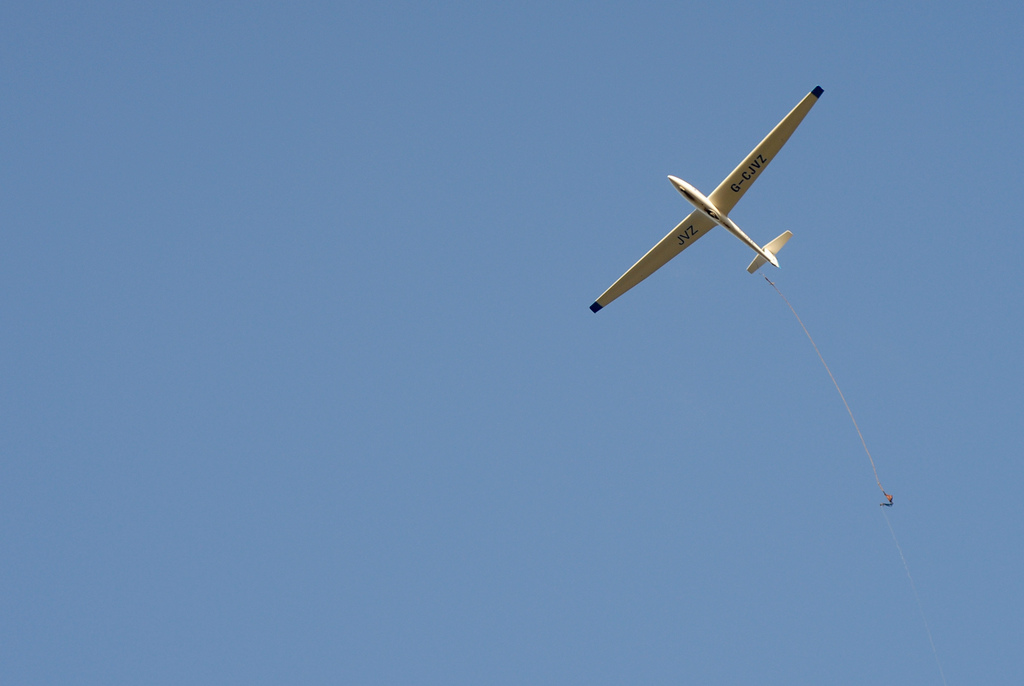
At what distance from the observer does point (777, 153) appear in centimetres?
3516

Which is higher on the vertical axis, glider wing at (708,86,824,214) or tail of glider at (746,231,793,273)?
glider wing at (708,86,824,214)

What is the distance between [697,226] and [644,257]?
2404 millimetres

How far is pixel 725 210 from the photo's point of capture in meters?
35.9

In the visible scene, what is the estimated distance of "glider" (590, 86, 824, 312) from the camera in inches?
1372

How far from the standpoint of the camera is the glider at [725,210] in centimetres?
3484

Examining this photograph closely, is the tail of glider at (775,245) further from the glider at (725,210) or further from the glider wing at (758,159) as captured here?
the glider wing at (758,159)

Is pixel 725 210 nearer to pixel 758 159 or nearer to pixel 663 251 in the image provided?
pixel 758 159

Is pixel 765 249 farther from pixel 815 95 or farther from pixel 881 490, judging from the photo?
pixel 881 490

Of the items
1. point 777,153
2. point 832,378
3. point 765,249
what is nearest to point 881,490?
point 832,378

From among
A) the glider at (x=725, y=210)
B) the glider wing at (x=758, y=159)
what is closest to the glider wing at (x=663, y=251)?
the glider at (x=725, y=210)

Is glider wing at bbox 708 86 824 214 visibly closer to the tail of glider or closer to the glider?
the glider

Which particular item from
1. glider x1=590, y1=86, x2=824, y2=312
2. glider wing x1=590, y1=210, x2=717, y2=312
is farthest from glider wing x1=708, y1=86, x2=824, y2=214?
glider wing x1=590, y1=210, x2=717, y2=312

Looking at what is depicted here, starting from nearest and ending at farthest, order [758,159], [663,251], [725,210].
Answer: [758,159], [725,210], [663,251]

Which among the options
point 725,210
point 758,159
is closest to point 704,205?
point 725,210
